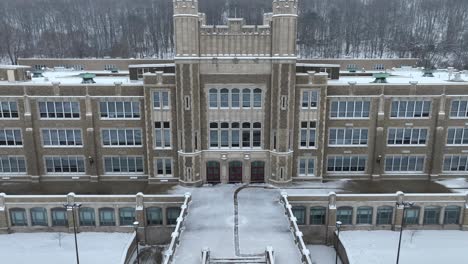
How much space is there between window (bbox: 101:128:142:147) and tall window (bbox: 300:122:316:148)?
17565mm

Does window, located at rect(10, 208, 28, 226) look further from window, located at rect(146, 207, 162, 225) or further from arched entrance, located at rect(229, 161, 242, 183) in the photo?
arched entrance, located at rect(229, 161, 242, 183)

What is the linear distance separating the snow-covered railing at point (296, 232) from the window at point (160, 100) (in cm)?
1511

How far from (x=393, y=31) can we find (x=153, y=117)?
335 feet

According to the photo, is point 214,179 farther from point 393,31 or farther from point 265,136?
point 393,31

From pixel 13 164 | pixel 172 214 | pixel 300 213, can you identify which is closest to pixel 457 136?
pixel 300 213

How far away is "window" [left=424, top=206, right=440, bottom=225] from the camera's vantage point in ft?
126

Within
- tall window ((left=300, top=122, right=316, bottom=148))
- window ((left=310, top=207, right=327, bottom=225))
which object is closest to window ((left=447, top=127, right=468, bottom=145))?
tall window ((left=300, top=122, right=316, bottom=148))

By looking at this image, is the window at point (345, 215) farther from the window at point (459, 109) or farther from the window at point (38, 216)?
the window at point (38, 216)

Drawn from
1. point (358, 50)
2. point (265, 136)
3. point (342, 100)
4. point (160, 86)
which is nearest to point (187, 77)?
point (160, 86)

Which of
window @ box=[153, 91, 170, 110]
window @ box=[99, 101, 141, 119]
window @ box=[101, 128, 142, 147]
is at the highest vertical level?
window @ box=[153, 91, 170, 110]

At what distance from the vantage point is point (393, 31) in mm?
120938

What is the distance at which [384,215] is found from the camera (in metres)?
38.4

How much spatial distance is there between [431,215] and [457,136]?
10543mm

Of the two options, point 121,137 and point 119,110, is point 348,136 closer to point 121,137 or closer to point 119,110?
point 121,137
